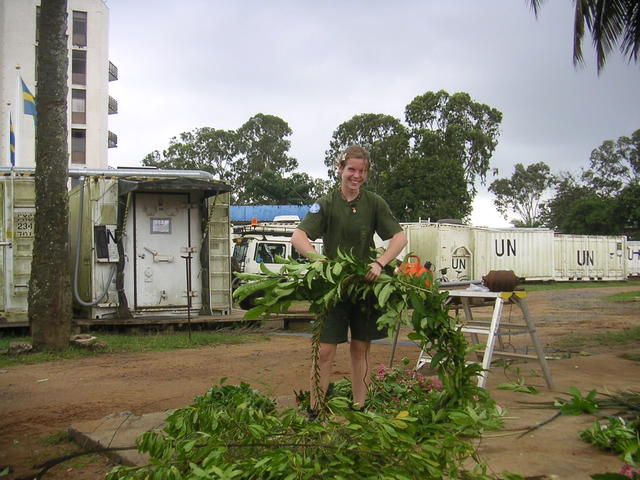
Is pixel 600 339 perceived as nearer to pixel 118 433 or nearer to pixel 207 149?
pixel 118 433

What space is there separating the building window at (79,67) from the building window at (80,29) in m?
0.63

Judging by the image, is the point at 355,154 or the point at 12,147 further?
the point at 12,147

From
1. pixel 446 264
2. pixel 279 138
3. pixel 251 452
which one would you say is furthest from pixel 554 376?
pixel 279 138

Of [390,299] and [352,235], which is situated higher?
[352,235]

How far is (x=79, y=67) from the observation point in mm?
43062

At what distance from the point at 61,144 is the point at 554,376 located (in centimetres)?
729

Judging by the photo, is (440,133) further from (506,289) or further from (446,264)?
(506,289)

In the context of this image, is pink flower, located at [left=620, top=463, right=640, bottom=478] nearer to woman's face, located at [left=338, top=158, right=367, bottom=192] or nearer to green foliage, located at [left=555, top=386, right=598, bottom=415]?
green foliage, located at [left=555, top=386, right=598, bottom=415]

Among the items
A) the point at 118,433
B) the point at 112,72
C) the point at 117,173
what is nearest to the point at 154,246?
the point at 117,173

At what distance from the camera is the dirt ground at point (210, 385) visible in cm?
351

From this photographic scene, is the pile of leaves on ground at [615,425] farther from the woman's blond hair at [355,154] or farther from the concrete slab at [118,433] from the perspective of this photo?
the concrete slab at [118,433]

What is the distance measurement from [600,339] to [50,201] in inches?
340

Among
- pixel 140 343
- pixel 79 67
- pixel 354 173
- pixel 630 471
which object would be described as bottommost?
pixel 140 343

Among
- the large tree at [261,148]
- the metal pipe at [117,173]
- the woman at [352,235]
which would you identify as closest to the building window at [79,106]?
the large tree at [261,148]
